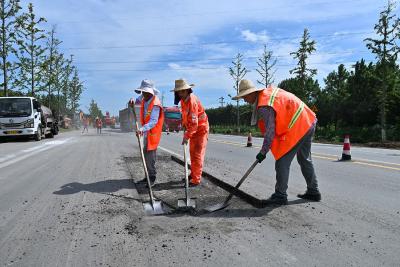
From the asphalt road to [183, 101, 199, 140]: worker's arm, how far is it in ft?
2.86

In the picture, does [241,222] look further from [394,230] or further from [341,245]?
[394,230]

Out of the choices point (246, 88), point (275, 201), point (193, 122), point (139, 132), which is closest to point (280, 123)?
point (246, 88)

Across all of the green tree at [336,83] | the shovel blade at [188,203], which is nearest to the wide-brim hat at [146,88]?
the shovel blade at [188,203]

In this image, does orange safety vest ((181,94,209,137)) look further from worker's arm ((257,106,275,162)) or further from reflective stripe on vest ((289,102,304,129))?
reflective stripe on vest ((289,102,304,129))

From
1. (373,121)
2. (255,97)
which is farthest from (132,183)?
(373,121)

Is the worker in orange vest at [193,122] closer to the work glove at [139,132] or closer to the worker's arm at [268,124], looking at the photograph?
the work glove at [139,132]

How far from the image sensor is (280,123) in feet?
16.2

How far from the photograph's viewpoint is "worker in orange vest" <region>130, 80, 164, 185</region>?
6.54m

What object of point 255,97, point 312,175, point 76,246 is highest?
point 255,97

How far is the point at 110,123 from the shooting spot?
7019 centimetres

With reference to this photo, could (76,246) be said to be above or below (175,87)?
below

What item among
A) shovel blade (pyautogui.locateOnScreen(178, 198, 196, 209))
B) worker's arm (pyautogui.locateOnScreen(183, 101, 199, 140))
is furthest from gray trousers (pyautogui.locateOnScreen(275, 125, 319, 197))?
worker's arm (pyautogui.locateOnScreen(183, 101, 199, 140))

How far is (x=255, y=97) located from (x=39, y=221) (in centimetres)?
290

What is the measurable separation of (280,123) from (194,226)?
1645 mm
